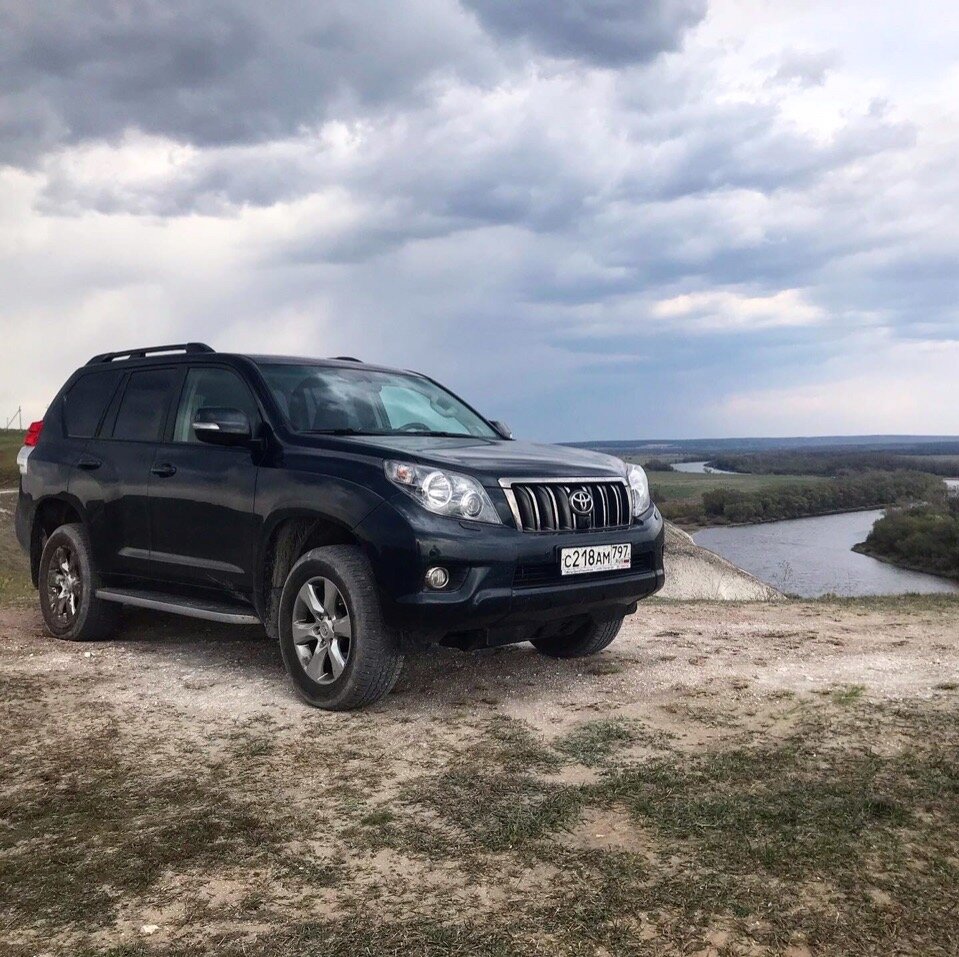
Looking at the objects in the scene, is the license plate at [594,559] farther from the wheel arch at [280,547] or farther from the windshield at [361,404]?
the windshield at [361,404]

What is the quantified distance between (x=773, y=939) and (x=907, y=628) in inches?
214

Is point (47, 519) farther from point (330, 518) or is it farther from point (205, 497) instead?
point (330, 518)

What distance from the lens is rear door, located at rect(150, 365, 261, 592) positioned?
18.0ft

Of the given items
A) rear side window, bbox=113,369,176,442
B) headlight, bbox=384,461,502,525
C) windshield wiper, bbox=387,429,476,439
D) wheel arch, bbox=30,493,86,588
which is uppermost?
rear side window, bbox=113,369,176,442

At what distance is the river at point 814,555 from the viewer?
4725 cm

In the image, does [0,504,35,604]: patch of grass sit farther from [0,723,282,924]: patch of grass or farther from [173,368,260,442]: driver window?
[0,723,282,924]: patch of grass

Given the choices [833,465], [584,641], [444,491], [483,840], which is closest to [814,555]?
[833,465]

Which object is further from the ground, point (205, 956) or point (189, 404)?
point (189, 404)

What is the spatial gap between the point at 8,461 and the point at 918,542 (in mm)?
53119

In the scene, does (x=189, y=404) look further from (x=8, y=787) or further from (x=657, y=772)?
(x=657, y=772)

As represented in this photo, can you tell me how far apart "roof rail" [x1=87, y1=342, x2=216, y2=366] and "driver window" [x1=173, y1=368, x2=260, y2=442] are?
0.19m

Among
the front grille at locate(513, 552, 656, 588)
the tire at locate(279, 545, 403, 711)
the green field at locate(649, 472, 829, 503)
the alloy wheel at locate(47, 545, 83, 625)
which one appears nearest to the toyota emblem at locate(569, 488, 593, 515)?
the front grille at locate(513, 552, 656, 588)

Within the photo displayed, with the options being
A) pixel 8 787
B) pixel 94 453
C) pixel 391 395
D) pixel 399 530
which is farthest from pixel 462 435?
pixel 8 787

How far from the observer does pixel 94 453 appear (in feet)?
21.8
